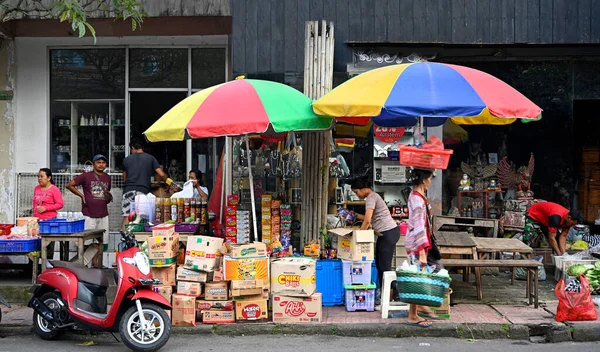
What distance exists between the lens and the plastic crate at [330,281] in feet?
30.4

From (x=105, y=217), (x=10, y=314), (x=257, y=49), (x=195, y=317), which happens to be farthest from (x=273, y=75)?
(x=10, y=314)

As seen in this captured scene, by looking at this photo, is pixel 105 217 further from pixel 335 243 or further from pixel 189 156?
pixel 335 243

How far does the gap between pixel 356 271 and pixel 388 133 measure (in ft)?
10.0

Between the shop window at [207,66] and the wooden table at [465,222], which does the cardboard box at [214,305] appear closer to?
the wooden table at [465,222]

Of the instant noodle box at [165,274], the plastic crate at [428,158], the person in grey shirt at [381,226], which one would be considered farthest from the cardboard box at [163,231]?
the plastic crate at [428,158]

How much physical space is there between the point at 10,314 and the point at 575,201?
9.92m

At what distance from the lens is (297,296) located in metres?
8.54

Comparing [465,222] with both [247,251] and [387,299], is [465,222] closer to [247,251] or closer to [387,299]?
[387,299]

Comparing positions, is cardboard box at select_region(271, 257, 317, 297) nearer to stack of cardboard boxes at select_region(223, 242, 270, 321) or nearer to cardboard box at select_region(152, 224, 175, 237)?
stack of cardboard boxes at select_region(223, 242, 270, 321)

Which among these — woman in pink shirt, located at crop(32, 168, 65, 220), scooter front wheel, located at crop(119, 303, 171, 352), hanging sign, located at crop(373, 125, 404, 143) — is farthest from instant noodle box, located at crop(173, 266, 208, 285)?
hanging sign, located at crop(373, 125, 404, 143)

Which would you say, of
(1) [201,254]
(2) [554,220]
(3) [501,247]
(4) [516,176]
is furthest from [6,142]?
(2) [554,220]

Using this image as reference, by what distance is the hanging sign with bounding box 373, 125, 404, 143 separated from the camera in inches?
440

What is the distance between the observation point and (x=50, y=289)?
8.09m

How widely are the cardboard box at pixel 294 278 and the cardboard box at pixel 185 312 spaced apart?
3.36 ft
